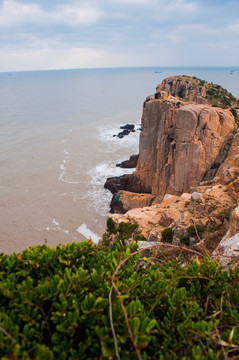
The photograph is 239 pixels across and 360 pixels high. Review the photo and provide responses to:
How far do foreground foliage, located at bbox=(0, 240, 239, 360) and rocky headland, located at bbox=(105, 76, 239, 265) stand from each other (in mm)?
3126

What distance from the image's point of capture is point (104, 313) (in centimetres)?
327

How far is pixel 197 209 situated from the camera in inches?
599

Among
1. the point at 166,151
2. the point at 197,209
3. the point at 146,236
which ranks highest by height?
the point at 166,151

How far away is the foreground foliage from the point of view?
285 cm

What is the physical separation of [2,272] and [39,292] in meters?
1.15

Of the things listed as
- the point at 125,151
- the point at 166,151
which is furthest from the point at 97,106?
the point at 166,151

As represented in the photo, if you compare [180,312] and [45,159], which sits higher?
[180,312]

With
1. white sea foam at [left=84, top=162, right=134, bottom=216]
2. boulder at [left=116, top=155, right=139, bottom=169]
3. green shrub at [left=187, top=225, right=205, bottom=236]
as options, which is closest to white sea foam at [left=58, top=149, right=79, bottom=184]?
white sea foam at [left=84, top=162, right=134, bottom=216]

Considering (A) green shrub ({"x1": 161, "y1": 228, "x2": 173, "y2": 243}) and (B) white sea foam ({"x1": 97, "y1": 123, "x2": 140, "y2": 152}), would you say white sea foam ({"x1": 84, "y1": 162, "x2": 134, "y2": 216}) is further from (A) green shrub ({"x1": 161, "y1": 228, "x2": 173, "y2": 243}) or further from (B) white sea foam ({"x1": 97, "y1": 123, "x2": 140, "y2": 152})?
(A) green shrub ({"x1": 161, "y1": 228, "x2": 173, "y2": 243})

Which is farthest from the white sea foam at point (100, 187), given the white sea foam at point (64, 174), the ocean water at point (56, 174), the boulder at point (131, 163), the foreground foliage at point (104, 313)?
the foreground foliage at point (104, 313)

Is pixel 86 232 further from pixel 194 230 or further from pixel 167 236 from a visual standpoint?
pixel 194 230

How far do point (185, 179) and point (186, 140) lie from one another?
4.04 meters

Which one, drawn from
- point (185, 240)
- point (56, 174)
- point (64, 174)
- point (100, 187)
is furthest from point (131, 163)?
point (185, 240)

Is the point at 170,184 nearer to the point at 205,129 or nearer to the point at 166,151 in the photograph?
the point at 166,151
